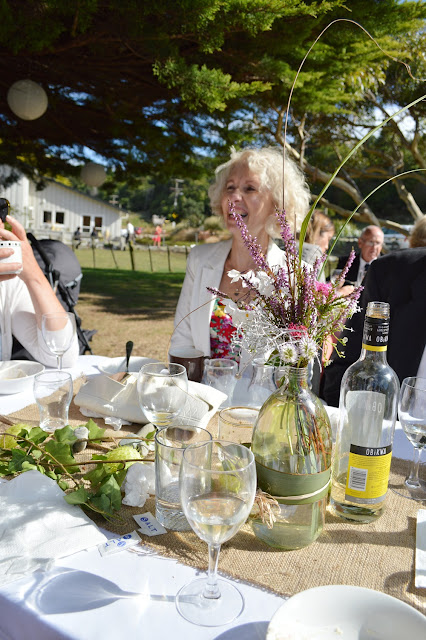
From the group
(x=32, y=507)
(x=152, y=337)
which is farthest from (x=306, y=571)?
(x=152, y=337)

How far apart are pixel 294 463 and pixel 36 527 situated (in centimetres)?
50

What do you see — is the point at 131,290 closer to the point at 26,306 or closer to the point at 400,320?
the point at 26,306

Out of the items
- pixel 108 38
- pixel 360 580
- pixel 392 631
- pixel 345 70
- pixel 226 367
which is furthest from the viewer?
pixel 345 70

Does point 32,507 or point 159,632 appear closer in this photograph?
point 159,632

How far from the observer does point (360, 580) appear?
90 centimetres

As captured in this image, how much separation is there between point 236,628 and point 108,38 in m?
5.48

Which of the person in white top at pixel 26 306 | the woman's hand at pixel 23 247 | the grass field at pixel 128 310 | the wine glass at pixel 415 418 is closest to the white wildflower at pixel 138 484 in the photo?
the wine glass at pixel 415 418

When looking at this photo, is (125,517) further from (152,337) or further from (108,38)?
Result: (152,337)

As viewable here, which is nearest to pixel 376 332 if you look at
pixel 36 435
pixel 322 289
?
pixel 322 289

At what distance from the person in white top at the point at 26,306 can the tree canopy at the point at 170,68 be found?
10.4 feet

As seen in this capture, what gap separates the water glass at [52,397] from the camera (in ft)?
4.64

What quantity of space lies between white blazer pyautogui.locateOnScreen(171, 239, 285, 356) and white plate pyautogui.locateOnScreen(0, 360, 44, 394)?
95 cm

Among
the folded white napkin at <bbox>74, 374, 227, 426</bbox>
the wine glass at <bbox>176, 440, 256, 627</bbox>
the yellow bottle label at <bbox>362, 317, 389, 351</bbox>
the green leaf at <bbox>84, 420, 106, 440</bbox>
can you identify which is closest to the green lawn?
the folded white napkin at <bbox>74, 374, 227, 426</bbox>

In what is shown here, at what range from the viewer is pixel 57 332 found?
1769mm
